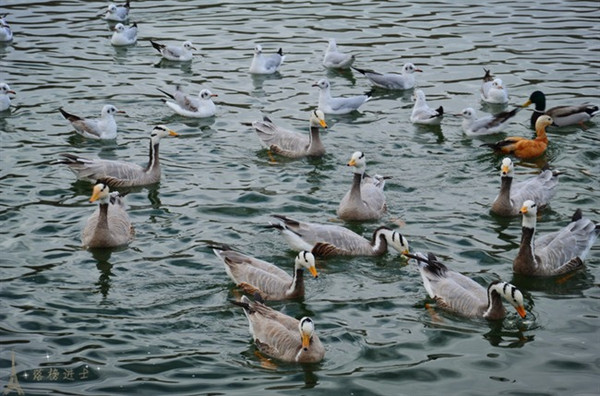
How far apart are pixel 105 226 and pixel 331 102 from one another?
7.96 m

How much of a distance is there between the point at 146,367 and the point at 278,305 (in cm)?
243

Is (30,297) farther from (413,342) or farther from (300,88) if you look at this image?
(300,88)

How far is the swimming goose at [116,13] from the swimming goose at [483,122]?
39.0 feet

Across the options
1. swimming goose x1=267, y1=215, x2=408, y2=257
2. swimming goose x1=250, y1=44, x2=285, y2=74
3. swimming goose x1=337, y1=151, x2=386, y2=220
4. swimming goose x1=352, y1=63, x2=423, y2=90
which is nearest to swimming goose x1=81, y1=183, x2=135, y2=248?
swimming goose x1=267, y1=215, x2=408, y2=257

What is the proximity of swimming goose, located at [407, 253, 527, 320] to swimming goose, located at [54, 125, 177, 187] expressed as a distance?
5.87 meters

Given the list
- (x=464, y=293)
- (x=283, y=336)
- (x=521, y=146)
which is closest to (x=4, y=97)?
(x=521, y=146)

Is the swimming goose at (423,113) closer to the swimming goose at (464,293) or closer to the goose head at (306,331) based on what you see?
the swimming goose at (464,293)

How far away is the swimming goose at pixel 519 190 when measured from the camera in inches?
661

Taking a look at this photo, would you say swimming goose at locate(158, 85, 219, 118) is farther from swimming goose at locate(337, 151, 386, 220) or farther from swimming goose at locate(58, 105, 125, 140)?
swimming goose at locate(337, 151, 386, 220)

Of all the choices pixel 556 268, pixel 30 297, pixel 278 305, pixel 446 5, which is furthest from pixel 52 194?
pixel 446 5

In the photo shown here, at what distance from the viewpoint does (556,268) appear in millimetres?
14898

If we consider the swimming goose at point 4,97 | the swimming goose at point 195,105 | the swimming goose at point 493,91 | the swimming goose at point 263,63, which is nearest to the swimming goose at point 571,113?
the swimming goose at point 493,91

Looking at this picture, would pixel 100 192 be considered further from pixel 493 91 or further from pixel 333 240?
pixel 493 91

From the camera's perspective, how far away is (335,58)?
24.9 metres
